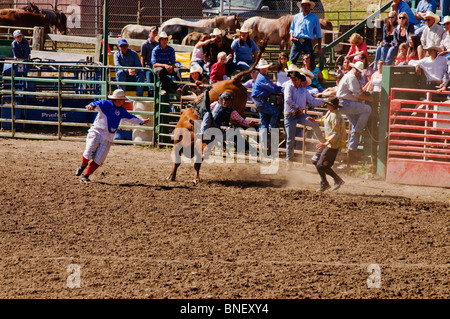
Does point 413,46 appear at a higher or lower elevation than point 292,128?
higher

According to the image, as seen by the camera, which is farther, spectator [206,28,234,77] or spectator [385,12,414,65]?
spectator [206,28,234,77]

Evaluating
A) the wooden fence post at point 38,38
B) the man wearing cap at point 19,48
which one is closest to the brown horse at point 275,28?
the wooden fence post at point 38,38

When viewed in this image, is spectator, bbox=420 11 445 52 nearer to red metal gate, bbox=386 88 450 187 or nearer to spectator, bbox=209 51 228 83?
red metal gate, bbox=386 88 450 187

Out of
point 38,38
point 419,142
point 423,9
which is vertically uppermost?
point 423,9

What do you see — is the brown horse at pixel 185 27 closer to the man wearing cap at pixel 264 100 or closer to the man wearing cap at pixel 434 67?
the man wearing cap at pixel 264 100

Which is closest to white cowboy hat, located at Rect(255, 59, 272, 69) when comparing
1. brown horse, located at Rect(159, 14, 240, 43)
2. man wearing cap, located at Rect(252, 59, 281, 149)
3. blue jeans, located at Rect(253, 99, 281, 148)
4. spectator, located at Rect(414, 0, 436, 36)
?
man wearing cap, located at Rect(252, 59, 281, 149)

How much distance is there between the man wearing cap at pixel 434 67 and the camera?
11.3 metres

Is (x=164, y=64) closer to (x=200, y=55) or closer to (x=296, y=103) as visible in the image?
(x=200, y=55)

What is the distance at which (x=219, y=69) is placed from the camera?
13.0m

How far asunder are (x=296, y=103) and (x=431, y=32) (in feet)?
8.97

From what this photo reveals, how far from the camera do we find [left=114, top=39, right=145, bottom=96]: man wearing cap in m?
14.4

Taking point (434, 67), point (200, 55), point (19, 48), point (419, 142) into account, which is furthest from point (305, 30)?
point (19, 48)

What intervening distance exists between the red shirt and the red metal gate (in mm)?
3394

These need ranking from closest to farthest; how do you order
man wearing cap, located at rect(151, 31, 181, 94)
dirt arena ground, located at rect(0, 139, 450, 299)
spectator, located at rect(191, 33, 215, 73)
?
dirt arena ground, located at rect(0, 139, 450, 299)
man wearing cap, located at rect(151, 31, 181, 94)
spectator, located at rect(191, 33, 215, 73)
